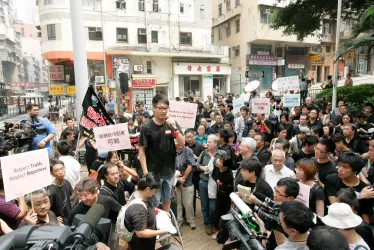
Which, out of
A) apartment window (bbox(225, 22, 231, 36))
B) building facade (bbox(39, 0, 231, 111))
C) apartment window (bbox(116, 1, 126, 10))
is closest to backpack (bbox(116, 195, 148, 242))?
building facade (bbox(39, 0, 231, 111))

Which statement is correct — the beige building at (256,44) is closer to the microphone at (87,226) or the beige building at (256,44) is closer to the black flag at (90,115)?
the black flag at (90,115)

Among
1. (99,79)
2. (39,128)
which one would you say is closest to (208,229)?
(39,128)

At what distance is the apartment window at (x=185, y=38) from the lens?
26344 millimetres

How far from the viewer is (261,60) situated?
29.0m

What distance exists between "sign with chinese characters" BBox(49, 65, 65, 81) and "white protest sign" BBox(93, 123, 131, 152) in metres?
21.8

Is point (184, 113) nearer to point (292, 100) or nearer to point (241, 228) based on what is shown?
point (241, 228)

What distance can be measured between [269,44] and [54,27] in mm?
20909

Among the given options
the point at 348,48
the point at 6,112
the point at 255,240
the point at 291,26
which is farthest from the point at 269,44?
the point at 255,240

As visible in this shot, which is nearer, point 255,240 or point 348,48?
point 255,240

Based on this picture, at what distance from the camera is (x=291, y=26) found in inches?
518

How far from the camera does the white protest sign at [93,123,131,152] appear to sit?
13.2ft

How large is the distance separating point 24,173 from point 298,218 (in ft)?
8.33

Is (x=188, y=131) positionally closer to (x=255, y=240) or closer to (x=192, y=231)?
(x=192, y=231)

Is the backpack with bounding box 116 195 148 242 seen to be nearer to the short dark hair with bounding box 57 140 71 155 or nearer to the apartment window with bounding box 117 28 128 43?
the short dark hair with bounding box 57 140 71 155
